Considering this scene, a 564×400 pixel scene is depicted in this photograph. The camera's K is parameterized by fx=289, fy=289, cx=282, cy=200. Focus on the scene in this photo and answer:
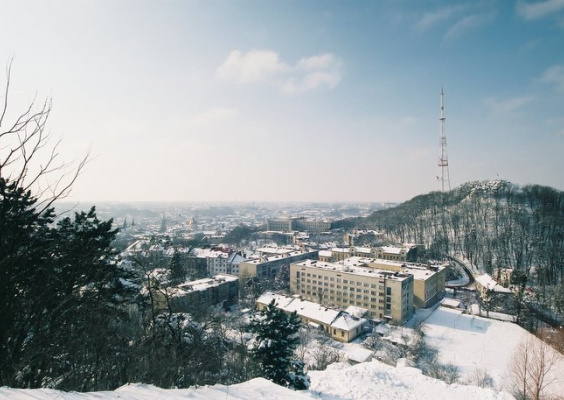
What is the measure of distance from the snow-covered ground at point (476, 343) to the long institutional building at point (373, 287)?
8.68ft

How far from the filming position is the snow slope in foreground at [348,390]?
186 inches

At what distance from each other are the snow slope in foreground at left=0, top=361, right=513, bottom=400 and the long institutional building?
16953 mm

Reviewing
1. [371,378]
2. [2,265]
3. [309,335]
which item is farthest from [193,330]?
[309,335]

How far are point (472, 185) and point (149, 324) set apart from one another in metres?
76.4

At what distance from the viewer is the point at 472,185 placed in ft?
223

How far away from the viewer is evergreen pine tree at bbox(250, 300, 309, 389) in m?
9.20

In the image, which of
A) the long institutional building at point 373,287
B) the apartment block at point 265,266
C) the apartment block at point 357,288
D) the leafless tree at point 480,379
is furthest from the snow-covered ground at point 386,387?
the apartment block at point 265,266

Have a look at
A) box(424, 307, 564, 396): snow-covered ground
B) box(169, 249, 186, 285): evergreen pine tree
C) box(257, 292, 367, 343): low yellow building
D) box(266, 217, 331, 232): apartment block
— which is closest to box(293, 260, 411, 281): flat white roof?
box(424, 307, 564, 396): snow-covered ground

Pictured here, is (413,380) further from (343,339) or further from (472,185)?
(472,185)

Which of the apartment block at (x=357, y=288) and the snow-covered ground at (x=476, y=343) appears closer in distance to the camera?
the snow-covered ground at (x=476, y=343)

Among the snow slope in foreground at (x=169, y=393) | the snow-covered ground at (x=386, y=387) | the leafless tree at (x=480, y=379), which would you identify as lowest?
the leafless tree at (x=480, y=379)

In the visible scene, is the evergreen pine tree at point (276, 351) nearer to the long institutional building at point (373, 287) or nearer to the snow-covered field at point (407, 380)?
the snow-covered field at point (407, 380)

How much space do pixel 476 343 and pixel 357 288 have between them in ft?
35.5

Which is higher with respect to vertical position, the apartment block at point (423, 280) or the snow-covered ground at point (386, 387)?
the snow-covered ground at point (386, 387)
